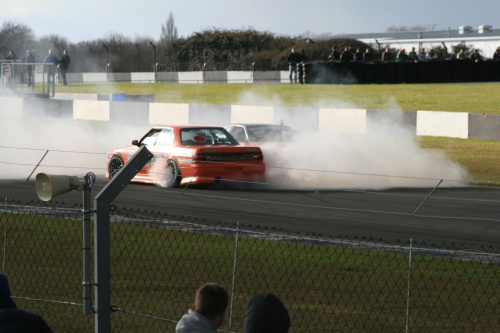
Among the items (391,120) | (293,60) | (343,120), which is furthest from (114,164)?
(293,60)

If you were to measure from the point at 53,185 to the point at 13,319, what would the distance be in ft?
3.69

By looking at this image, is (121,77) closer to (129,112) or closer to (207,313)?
(129,112)

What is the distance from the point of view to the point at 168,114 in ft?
89.6

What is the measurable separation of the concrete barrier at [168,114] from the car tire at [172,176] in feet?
35.5

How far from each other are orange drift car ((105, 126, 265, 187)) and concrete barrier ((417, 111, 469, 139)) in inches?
308

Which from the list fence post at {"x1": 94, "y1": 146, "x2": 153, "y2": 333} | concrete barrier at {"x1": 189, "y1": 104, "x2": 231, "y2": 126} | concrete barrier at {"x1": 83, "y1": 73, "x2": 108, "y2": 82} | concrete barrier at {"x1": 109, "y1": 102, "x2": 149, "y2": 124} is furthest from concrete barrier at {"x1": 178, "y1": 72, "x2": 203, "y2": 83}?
fence post at {"x1": 94, "y1": 146, "x2": 153, "y2": 333}

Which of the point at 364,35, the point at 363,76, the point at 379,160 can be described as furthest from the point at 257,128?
the point at 364,35

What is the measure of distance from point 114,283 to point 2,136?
18.5m

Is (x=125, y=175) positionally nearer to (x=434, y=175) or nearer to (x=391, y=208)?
(x=391, y=208)

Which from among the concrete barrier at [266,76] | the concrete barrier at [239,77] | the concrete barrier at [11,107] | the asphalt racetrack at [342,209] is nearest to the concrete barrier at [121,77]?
the concrete barrier at [239,77]

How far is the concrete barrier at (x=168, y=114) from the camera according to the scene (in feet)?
87.9

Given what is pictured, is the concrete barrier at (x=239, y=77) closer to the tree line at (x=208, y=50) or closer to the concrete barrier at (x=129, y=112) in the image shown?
the tree line at (x=208, y=50)

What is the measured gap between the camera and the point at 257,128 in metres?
17.8

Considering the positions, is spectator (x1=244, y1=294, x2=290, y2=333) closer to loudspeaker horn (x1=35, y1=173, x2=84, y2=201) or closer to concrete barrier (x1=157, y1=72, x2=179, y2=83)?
loudspeaker horn (x1=35, y1=173, x2=84, y2=201)
